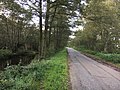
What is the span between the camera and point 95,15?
23.2 meters

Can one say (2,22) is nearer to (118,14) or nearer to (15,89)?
(118,14)

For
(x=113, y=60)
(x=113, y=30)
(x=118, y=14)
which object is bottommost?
Answer: (x=113, y=60)

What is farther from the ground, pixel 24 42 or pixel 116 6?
pixel 116 6

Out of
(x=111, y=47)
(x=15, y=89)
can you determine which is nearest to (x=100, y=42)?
(x=111, y=47)

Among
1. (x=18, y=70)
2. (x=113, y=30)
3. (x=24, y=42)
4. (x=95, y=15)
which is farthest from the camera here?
(x=24, y=42)

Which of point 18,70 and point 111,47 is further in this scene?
point 111,47

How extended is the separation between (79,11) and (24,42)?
40.6 metres

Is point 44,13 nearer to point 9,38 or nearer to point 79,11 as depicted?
point 79,11

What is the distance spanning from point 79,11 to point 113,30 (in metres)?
17.4

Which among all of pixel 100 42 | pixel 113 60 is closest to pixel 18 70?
pixel 113 60

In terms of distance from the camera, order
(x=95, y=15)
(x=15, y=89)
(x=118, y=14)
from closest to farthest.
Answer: (x=15, y=89) → (x=95, y=15) → (x=118, y=14)

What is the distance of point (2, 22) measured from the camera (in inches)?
1966

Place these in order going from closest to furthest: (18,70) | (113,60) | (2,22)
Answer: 1. (18,70)
2. (113,60)
3. (2,22)

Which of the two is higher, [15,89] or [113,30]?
[113,30]
